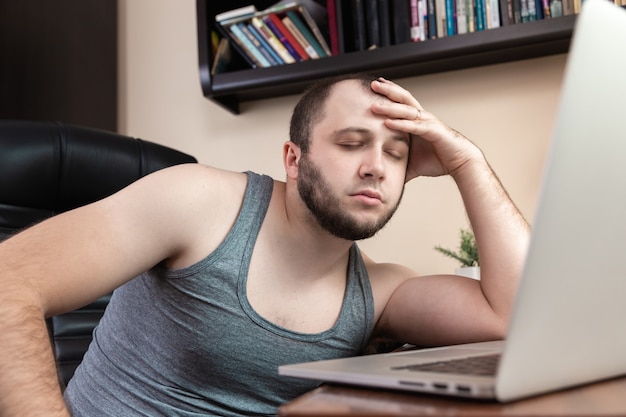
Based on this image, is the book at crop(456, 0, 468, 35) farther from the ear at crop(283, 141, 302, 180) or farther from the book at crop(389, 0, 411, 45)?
the ear at crop(283, 141, 302, 180)

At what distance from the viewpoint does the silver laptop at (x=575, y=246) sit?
38cm

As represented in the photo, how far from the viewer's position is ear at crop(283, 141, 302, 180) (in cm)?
119

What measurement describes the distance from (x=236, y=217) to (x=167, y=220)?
15 centimetres

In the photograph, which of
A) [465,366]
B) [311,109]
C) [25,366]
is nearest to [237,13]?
[311,109]

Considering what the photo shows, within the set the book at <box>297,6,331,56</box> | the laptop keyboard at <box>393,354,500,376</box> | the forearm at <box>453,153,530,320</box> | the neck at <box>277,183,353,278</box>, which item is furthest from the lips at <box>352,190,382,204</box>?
the book at <box>297,6,331,56</box>

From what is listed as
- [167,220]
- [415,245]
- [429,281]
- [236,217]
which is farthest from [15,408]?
[415,245]

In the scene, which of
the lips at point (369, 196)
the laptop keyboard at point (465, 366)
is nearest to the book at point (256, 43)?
the lips at point (369, 196)

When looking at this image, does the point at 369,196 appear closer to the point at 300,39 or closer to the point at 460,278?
the point at 460,278

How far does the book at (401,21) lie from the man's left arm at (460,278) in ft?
2.42

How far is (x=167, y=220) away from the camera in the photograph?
95cm

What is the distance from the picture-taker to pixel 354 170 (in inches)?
41.2

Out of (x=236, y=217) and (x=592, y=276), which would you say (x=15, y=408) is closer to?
(x=236, y=217)

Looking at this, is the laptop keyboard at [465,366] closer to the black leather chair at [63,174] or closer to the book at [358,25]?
the black leather chair at [63,174]

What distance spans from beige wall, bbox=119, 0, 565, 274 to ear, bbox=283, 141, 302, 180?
2.59 ft
